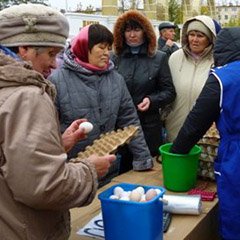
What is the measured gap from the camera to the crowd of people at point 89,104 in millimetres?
1066

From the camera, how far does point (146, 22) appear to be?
9.05 feet

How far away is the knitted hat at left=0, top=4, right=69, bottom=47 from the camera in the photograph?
1296mm

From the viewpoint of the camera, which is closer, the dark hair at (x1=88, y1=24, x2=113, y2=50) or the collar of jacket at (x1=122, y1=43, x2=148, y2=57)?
the dark hair at (x1=88, y1=24, x2=113, y2=50)

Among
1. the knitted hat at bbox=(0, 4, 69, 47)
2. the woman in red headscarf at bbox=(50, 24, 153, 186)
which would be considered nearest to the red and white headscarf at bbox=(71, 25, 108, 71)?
the woman in red headscarf at bbox=(50, 24, 153, 186)

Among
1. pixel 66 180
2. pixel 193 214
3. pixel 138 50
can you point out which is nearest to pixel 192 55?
pixel 138 50

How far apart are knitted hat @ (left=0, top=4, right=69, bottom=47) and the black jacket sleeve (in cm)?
67

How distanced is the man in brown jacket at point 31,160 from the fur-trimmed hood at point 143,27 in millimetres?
1543

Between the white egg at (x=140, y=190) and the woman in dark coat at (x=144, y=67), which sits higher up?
the woman in dark coat at (x=144, y=67)

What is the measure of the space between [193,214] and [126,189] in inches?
13.9

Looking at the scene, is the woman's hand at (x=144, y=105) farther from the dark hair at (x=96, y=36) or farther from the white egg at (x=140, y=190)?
the white egg at (x=140, y=190)

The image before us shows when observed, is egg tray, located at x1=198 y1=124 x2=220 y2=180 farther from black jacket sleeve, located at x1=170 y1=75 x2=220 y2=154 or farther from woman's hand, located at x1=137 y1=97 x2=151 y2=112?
woman's hand, located at x1=137 y1=97 x2=151 y2=112

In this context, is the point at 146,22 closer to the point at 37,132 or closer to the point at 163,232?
the point at 163,232

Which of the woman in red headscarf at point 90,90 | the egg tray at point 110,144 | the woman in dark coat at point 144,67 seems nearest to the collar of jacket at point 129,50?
the woman in dark coat at point 144,67

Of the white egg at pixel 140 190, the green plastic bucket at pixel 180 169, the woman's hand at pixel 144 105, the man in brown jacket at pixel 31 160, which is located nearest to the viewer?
the man in brown jacket at pixel 31 160
